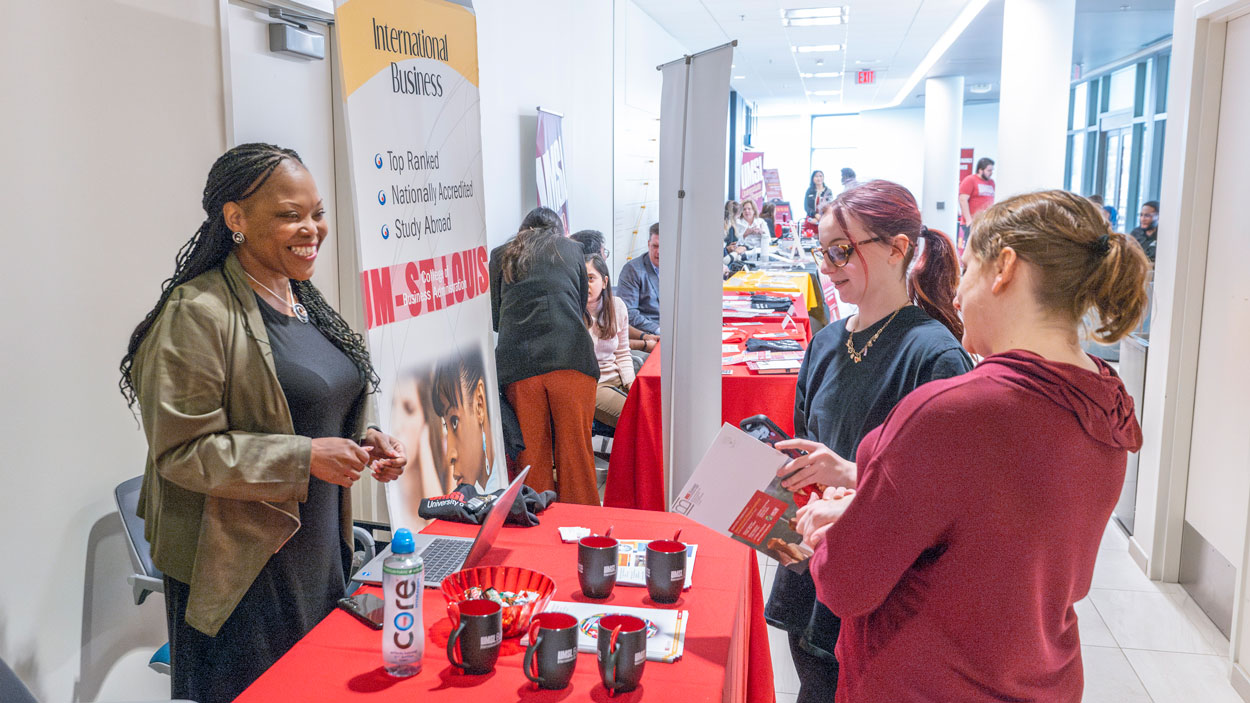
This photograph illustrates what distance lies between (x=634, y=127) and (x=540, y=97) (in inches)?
125

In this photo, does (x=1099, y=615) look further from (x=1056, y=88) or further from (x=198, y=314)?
→ (x=1056, y=88)

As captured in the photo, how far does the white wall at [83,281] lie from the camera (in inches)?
71.3

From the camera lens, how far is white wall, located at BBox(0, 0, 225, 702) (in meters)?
1.81

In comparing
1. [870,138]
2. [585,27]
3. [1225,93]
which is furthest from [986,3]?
[870,138]

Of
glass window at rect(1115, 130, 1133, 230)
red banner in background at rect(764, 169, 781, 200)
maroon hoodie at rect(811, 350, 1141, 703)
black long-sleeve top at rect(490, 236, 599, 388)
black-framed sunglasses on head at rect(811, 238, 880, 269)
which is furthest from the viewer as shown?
red banner in background at rect(764, 169, 781, 200)

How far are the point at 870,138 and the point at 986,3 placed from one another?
15636 millimetres

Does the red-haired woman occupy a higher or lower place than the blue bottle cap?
higher

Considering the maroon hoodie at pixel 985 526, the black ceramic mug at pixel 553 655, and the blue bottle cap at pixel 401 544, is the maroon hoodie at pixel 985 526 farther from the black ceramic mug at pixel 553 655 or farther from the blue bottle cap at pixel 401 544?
the blue bottle cap at pixel 401 544

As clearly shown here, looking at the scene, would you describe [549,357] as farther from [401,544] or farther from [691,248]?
[401,544]

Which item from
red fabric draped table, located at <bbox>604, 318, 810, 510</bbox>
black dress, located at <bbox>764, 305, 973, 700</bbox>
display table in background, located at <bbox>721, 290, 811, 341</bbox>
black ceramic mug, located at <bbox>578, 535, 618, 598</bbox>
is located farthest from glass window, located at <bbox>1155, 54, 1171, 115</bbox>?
black ceramic mug, located at <bbox>578, 535, 618, 598</bbox>

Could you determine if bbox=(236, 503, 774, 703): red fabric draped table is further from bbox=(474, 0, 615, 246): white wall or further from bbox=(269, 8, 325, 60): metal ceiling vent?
bbox=(474, 0, 615, 246): white wall

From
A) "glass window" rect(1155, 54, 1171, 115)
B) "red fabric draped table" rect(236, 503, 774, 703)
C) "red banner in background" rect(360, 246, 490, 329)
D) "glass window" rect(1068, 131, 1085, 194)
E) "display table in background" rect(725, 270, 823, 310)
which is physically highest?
"glass window" rect(1155, 54, 1171, 115)

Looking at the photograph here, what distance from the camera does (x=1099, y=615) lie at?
11.2 ft

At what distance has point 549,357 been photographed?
3664mm
